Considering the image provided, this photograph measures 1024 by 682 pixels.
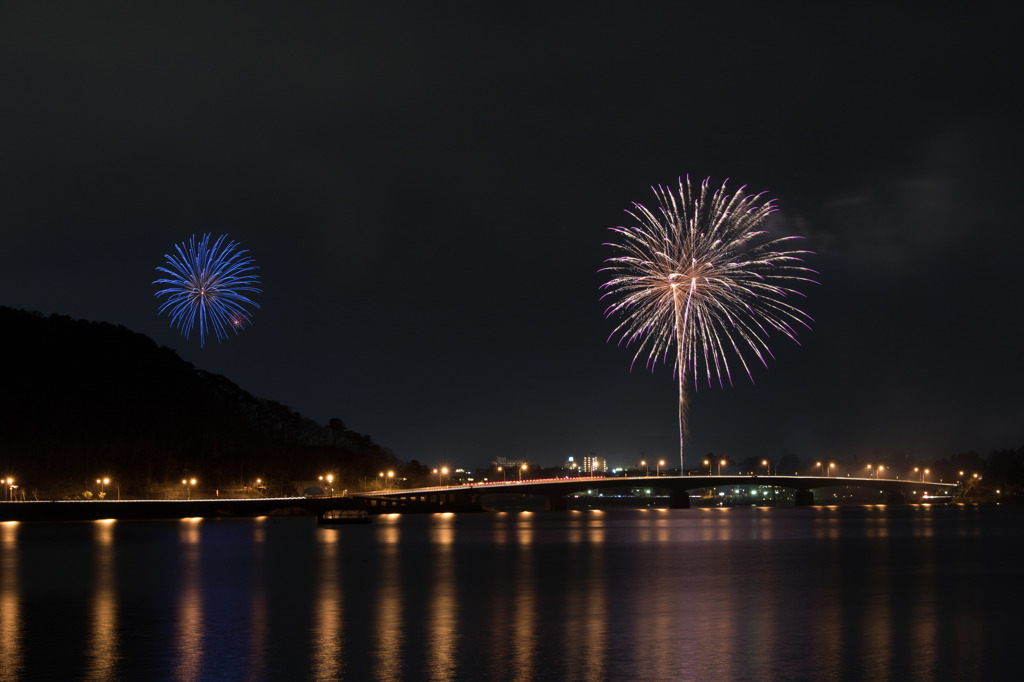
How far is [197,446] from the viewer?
191m

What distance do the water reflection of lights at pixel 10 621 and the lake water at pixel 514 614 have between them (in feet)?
0.32

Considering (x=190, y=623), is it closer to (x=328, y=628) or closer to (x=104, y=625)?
(x=104, y=625)

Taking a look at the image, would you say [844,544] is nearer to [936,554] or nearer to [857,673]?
[936,554]

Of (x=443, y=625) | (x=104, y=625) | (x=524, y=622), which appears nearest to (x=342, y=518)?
(x=104, y=625)

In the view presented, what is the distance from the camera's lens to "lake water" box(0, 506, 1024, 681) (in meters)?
24.8

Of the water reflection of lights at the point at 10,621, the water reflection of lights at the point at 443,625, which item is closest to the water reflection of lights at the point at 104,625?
the water reflection of lights at the point at 10,621

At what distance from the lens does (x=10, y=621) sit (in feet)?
112

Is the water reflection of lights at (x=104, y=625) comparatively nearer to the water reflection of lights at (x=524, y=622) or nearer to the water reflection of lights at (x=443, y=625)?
the water reflection of lights at (x=443, y=625)

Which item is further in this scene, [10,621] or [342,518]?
[342,518]

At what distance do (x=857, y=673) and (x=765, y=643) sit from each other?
4.83m

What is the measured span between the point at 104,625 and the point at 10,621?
11.4 feet

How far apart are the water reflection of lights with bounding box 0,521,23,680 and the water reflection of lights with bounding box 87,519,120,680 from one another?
165 centimetres

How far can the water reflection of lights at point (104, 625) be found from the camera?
81.1 feet

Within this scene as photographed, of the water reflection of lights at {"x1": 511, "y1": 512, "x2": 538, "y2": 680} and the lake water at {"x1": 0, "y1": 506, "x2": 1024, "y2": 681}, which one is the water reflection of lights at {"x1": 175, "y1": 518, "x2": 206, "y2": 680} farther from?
the water reflection of lights at {"x1": 511, "y1": 512, "x2": 538, "y2": 680}
